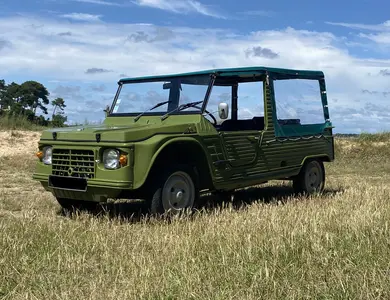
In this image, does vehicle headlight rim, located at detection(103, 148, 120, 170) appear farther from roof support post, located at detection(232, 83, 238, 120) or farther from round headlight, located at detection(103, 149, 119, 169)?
roof support post, located at detection(232, 83, 238, 120)

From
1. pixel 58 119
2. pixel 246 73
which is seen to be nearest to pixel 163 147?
pixel 246 73

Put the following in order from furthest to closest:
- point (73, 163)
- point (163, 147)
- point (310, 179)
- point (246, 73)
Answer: point (310, 179), point (246, 73), point (73, 163), point (163, 147)

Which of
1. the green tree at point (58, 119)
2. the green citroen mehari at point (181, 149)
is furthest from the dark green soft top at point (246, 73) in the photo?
the green tree at point (58, 119)

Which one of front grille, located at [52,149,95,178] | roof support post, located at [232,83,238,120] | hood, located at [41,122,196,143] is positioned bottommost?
front grille, located at [52,149,95,178]

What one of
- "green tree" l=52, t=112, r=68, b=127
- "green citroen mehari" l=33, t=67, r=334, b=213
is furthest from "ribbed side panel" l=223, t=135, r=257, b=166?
"green tree" l=52, t=112, r=68, b=127

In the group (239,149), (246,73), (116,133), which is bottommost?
(239,149)

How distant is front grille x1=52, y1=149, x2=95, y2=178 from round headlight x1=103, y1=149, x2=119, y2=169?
16cm

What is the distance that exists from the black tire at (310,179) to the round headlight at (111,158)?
382 centimetres

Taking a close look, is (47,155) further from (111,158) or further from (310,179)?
(310,179)

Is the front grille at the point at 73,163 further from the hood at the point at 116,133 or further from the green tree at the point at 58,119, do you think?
the green tree at the point at 58,119

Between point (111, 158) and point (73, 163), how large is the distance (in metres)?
0.60

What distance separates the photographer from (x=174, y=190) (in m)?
6.67

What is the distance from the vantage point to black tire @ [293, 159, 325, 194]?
8.95 metres

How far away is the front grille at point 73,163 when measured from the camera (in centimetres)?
629
